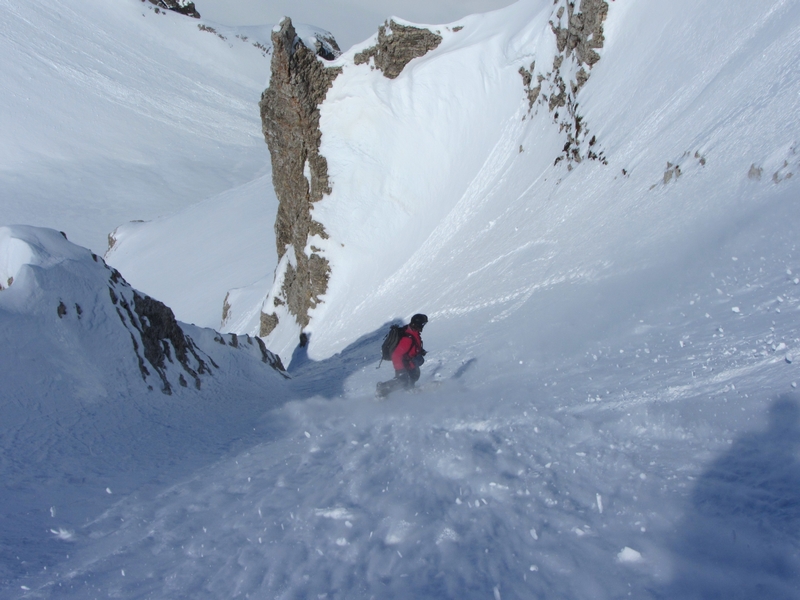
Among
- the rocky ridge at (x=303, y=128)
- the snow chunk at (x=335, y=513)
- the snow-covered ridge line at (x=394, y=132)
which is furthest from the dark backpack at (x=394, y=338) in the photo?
the rocky ridge at (x=303, y=128)

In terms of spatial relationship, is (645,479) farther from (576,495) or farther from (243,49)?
(243,49)

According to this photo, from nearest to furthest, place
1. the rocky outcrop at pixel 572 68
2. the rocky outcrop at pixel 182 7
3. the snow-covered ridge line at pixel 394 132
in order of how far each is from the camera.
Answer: the rocky outcrop at pixel 572 68, the snow-covered ridge line at pixel 394 132, the rocky outcrop at pixel 182 7

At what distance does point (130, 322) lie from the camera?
8.35m

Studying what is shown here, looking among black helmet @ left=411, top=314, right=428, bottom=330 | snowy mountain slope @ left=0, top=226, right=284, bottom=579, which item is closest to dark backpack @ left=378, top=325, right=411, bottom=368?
black helmet @ left=411, top=314, right=428, bottom=330

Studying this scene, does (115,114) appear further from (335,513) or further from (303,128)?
(335,513)

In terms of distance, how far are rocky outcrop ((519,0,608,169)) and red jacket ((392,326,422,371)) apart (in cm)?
819

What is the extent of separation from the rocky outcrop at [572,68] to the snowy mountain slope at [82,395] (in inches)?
392

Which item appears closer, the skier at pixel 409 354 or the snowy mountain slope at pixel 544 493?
the snowy mountain slope at pixel 544 493

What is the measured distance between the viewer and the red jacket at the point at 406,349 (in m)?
7.89

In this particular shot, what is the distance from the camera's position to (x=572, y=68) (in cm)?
1659

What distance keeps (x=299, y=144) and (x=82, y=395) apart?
53.4 ft

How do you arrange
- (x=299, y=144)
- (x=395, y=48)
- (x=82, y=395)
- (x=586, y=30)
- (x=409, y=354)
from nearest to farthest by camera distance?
(x=82, y=395) < (x=409, y=354) < (x=586, y=30) < (x=299, y=144) < (x=395, y=48)

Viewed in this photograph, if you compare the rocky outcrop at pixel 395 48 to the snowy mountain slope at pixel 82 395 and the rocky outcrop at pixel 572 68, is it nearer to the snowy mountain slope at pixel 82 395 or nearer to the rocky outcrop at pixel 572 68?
the rocky outcrop at pixel 572 68

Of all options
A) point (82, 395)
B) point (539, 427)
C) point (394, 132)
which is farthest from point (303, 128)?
point (539, 427)
